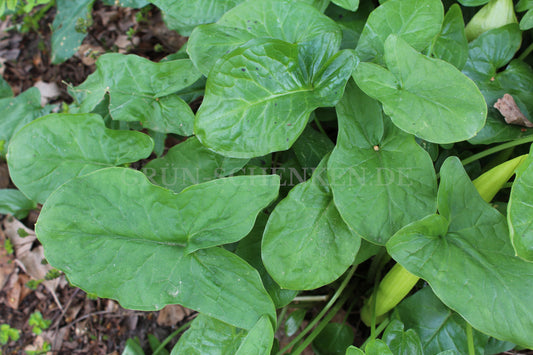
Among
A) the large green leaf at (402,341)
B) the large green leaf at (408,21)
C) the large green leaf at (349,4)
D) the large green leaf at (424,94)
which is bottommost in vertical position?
the large green leaf at (402,341)

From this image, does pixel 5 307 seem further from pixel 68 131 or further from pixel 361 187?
pixel 361 187

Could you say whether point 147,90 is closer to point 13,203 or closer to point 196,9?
point 196,9

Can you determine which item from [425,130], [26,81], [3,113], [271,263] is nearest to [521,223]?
[425,130]

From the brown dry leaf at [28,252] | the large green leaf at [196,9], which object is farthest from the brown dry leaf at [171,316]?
the large green leaf at [196,9]

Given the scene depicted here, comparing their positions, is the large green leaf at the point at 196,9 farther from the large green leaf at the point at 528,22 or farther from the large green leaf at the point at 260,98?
the large green leaf at the point at 528,22

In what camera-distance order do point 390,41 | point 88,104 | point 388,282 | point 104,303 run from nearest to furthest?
point 390,41
point 388,282
point 88,104
point 104,303
